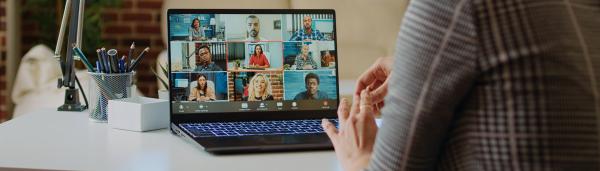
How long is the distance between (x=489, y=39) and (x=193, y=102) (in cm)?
84

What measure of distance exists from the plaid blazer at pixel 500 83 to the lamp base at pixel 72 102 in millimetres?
1071

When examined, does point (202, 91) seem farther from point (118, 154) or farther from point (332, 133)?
point (332, 133)

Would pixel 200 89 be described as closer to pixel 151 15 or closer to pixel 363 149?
pixel 363 149

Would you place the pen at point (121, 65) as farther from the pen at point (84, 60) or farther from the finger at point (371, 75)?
the finger at point (371, 75)

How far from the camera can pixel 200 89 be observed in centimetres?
146

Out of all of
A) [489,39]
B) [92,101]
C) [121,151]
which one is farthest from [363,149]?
[92,101]

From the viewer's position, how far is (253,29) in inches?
58.8

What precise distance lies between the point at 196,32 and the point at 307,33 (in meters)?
0.21

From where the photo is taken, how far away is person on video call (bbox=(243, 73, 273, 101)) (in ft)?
4.84

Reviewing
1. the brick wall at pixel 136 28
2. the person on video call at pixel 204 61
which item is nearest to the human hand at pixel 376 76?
the person on video call at pixel 204 61

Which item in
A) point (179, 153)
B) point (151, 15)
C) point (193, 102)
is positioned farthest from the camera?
point (151, 15)

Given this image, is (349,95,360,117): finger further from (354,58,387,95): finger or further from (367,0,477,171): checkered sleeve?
(367,0,477,171): checkered sleeve

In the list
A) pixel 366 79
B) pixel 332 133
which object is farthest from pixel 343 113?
pixel 366 79

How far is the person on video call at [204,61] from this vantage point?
1.46 m
